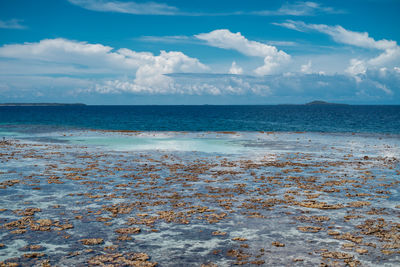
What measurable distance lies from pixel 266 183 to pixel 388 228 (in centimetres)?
824

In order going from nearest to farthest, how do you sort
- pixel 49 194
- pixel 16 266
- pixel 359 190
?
pixel 16 266 < pixel 49 194 < pixel 359 190

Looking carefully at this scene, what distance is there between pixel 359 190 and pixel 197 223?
10173mm

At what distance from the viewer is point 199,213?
14.5m

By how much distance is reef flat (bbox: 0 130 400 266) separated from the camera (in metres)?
10.4

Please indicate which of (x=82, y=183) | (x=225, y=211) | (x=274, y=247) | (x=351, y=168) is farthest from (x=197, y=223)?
(x=351, y=168)

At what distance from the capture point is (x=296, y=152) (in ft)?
114

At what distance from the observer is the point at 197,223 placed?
13.3 m

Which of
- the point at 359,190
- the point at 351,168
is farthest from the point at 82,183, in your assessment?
the point at 351,168

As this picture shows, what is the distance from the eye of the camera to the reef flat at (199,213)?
10.4 m

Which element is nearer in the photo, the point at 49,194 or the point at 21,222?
the point at 21,222

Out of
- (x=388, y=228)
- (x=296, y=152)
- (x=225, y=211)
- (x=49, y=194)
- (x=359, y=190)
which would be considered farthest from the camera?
(x=296, y=152)

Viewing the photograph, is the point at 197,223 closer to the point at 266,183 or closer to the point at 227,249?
the point at 227,249

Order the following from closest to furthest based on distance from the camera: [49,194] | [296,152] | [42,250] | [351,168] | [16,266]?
[16,266] < [42,250] < [49,194] < [351,168] < [296,152]

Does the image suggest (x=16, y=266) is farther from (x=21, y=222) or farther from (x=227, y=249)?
(x=227, y=249)
